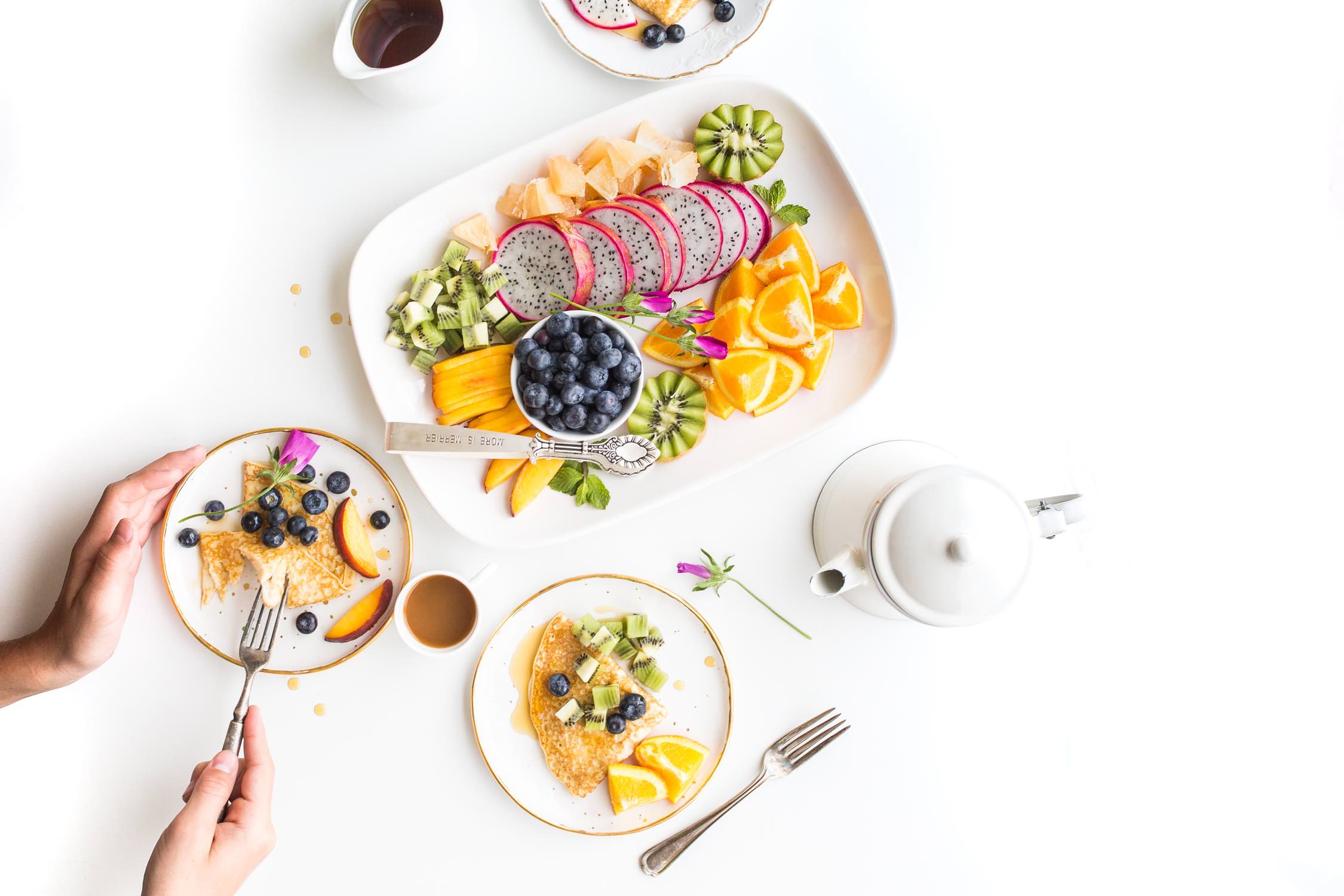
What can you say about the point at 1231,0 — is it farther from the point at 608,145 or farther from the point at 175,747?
the point at 175,747

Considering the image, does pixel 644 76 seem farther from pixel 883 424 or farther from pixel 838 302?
pixel 883 424

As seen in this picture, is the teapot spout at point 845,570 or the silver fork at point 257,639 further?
the silver fork at point 257,639

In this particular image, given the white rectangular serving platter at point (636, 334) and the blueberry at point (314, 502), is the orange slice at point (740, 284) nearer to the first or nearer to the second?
the white rectangular serving platter at point (636, 334)

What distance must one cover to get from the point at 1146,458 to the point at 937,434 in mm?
445

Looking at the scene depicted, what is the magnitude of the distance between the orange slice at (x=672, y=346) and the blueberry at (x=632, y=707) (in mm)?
640

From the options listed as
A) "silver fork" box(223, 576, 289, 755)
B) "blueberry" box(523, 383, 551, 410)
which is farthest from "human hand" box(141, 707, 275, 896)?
"blueberry" box(523, 383, 551, 410)

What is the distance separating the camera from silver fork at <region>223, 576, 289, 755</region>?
4.60 feet

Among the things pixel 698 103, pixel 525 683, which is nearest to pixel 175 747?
pixel 525 683

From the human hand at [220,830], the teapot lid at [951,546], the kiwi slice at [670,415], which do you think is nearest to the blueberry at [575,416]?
the kiwi slice at [670,415]

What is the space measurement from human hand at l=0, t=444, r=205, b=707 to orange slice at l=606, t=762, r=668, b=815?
0.95 m

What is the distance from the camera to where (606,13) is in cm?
148

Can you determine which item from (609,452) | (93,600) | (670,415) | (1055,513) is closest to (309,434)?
(93,600)

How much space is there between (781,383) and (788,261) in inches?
9.1

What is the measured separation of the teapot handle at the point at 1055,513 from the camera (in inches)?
51.4
